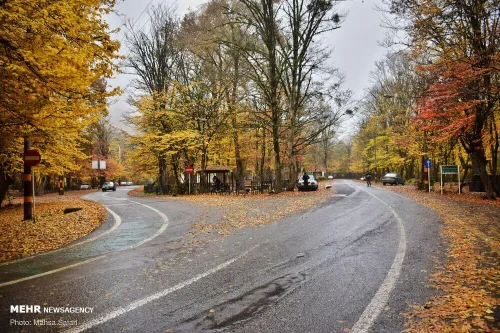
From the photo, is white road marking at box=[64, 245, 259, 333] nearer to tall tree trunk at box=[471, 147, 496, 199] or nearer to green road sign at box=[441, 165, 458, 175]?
tall tree trunk at box=[471, 147, 496, 199]

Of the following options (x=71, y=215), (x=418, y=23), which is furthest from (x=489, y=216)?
(x=71, y=215)

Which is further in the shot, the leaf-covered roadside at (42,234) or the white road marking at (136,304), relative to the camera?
the leaf-covered roadside at (42,234)

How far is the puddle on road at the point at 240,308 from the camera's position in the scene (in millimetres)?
3361

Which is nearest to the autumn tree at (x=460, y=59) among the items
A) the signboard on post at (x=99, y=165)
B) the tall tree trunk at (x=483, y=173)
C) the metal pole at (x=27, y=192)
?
the tall tree trunk at (x=483, y=173)

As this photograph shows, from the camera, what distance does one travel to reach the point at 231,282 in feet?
15.3

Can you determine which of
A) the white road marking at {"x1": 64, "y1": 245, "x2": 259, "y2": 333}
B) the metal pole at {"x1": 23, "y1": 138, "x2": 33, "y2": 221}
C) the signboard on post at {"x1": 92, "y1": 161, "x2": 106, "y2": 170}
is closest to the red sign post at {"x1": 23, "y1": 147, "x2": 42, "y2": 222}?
the metal pole at {"x1": 23, "y1": 138, "x2": 33, "y2": 221}

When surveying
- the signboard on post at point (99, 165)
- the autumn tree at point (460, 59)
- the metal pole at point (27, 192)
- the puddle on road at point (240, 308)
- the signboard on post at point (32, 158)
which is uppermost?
the autumn tree at point (460, 59)

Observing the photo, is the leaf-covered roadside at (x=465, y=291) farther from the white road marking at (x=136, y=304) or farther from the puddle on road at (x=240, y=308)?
the white road marking at (x=136, y=304)

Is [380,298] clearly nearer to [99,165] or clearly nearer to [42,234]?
[42,234]

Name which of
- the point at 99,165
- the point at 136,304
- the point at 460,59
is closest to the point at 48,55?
the point at 136,304

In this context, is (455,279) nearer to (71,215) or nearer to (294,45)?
(71,215)

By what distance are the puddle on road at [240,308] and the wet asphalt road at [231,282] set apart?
1cm

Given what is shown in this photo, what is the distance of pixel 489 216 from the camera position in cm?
1106

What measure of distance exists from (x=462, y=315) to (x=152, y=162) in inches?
1290
